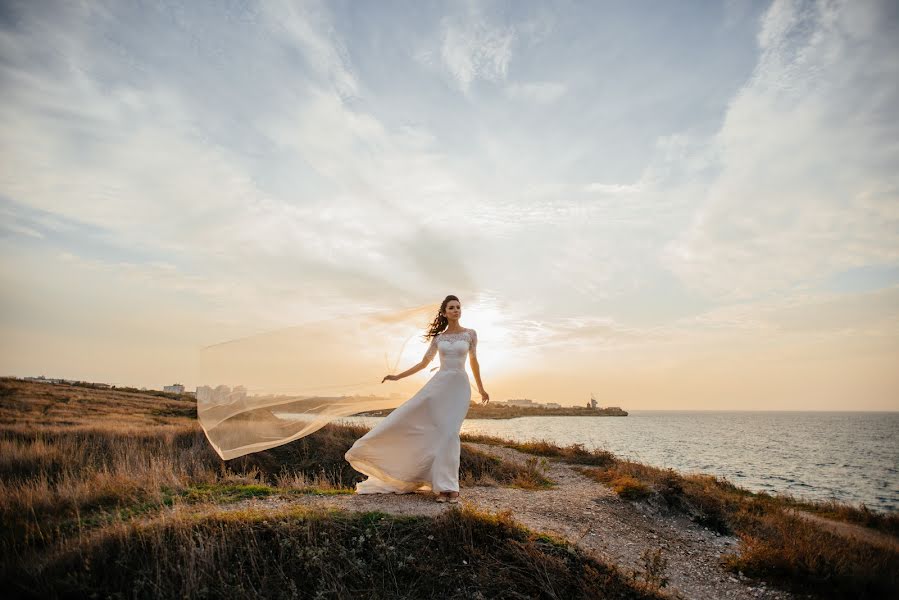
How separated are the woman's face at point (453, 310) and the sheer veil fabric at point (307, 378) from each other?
2.19ft

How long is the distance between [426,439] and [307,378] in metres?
3.04

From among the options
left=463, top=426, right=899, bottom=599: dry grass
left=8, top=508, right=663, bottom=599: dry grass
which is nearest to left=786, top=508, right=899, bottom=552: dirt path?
left=463, top=426, right=899, bottom=599: dry grass

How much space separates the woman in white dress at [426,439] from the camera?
26.9 feet

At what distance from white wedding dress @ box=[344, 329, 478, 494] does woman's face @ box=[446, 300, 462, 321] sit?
1.62 feet

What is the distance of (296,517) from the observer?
21.1 ft

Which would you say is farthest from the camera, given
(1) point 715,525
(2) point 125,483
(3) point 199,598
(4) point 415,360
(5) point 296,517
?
(1) point 715,525

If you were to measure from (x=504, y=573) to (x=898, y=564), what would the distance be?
626 centimetres

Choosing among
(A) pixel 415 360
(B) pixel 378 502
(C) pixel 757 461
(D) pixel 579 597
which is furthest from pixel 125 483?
(C) pixel 757 461

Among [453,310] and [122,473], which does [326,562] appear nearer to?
[453,310]

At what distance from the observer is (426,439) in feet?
27.4

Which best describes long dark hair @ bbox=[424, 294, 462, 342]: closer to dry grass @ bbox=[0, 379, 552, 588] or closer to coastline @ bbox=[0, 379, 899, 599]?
coastline @ bbox=[0, 379, 899, 599]

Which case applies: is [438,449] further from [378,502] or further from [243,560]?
[243,560]

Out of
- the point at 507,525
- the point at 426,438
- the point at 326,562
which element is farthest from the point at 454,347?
the point at 326,562

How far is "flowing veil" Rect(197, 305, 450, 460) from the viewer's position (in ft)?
29.4
